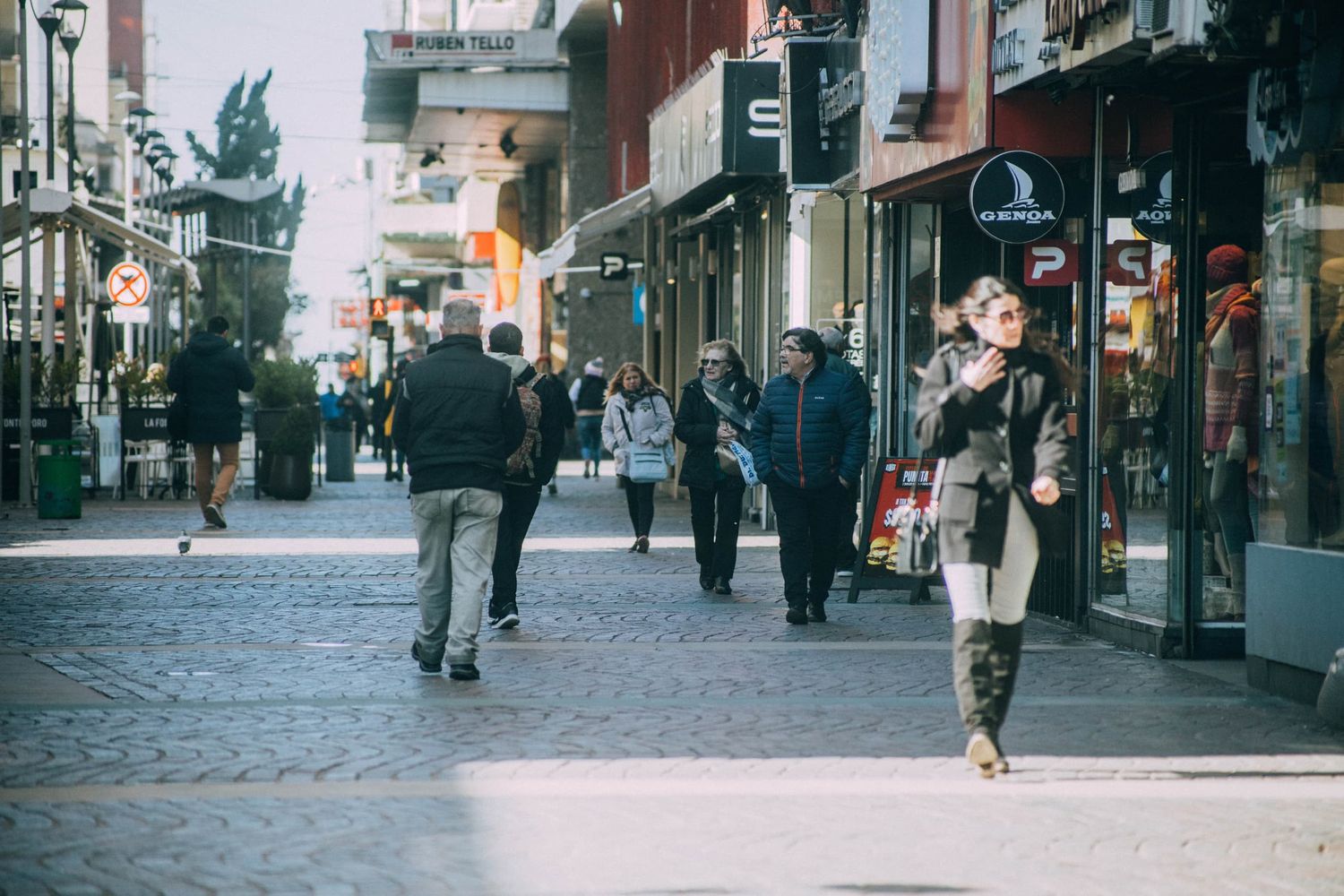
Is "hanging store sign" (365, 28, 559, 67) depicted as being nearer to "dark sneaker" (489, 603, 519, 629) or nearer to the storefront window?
"dark sneaker" (489, 603, 519, 629)

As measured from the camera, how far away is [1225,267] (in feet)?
33.6

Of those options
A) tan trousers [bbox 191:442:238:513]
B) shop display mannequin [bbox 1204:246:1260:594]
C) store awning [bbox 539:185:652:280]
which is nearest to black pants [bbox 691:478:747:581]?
shop display mannequin [bbox 1204:246:1260:594]

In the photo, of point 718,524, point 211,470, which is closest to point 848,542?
point 718,524

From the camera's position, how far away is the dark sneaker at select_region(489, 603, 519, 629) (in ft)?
36.7

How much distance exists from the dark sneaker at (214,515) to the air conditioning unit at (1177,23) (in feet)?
38.7

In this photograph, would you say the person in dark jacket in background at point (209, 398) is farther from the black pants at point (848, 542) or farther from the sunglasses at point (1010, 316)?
the sunglasses at point (1010, 316)

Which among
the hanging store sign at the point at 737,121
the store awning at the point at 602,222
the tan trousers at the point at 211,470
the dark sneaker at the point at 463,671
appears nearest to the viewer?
the dark sneaker at the point at 463,671

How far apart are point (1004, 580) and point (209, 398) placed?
13.5m

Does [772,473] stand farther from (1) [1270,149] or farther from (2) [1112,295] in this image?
(1) [1270,149]

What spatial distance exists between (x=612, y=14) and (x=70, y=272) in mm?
10118

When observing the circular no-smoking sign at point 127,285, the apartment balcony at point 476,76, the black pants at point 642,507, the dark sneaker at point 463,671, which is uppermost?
the apartment balcony at point 476,76

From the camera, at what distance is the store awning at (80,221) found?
23.5 m

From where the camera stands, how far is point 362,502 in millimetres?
23938

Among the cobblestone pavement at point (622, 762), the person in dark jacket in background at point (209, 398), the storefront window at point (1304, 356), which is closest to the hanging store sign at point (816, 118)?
the cobblestone pavement at point (622, 762)
